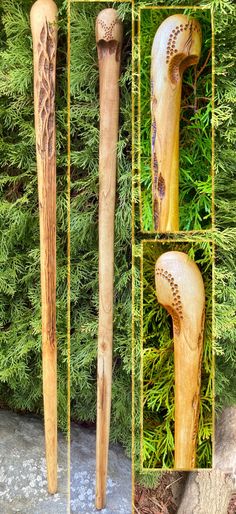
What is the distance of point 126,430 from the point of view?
1090mm

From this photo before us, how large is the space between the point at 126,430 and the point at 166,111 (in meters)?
0.63

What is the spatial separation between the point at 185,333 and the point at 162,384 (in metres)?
0.10

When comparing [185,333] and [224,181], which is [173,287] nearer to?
[185,333]

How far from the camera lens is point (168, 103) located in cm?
80

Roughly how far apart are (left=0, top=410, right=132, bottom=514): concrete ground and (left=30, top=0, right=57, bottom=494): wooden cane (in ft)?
0.46

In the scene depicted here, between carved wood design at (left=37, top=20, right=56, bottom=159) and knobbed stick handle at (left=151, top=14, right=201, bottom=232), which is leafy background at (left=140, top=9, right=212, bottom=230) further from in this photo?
carved wood design at (left=37, top=20, right=56, bottom=159)

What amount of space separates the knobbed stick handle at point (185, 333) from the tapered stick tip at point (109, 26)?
35 centimetres

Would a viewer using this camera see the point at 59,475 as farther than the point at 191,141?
Yes

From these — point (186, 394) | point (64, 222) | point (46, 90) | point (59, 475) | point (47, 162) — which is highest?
point (46, 90)

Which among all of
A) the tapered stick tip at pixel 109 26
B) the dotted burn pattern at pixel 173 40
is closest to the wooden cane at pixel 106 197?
the tapered stick tip at pixel 109 26

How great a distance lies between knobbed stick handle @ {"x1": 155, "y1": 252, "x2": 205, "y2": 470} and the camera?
815 mm

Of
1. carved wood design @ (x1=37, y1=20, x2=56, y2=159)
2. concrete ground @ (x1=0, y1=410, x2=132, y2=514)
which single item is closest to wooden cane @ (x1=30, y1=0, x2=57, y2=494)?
carved wood design @ (x1=37, y1=20, x2=56, y2=159)

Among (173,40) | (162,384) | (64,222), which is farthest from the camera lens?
(64,222)

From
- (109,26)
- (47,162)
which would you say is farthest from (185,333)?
(109,26)
